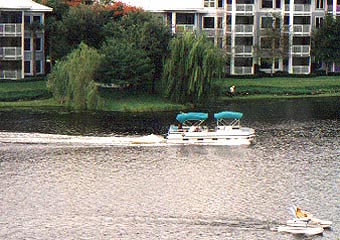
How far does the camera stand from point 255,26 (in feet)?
357

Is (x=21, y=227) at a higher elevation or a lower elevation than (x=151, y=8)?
lower

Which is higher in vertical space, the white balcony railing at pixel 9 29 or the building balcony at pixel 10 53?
the white balcony railing at pixel 9 29

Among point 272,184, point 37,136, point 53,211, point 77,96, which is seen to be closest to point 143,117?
point 77,96

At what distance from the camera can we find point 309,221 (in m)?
48.4

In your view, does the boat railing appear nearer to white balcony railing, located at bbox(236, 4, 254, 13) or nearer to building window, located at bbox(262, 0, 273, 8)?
white balcony railing, located at bbox(236, 4, 254, 13)

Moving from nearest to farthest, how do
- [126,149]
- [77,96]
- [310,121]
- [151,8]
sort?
[126,149] < [310,121] < [77,96] < [151,8]

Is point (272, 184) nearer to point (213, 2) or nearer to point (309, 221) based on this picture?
point (309, 221)

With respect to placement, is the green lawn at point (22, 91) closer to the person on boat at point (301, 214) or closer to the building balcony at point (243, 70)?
the building balcony at point (243, 70)

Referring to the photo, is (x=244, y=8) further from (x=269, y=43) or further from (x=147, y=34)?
(x=147, y=34)

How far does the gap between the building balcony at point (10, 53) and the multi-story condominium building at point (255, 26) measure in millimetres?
16252

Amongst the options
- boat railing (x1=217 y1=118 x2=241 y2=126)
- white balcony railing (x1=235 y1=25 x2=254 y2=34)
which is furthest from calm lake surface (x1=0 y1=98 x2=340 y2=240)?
white balcony railing (x1=235 y1=25 x2=254 y2=34)

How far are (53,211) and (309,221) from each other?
13524 millimetres

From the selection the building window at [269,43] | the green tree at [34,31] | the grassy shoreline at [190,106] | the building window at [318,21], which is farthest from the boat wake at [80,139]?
the building window at [318,21]

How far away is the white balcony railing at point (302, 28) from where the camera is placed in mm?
109062
